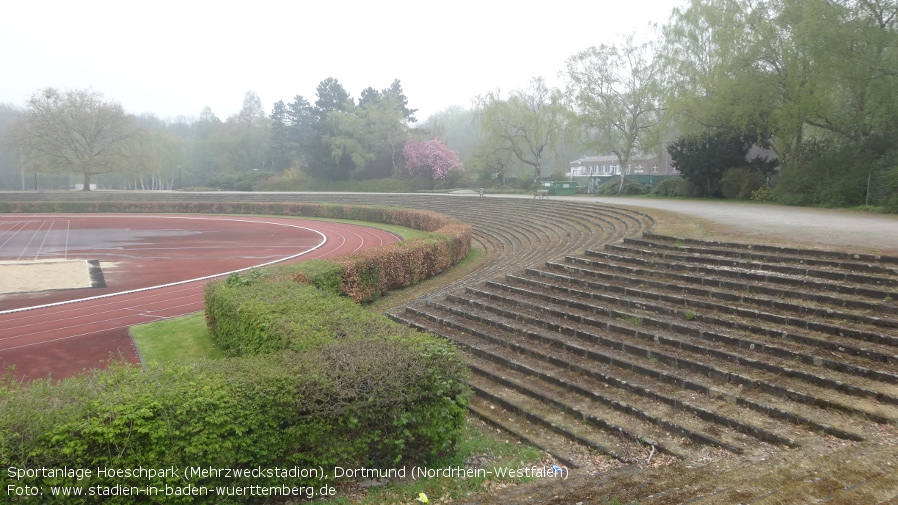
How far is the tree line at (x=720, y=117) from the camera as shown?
2117 cm

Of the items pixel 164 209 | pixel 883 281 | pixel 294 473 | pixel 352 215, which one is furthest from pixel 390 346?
pixel 164 209

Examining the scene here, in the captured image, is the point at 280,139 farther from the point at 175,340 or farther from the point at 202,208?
the point at 175,340

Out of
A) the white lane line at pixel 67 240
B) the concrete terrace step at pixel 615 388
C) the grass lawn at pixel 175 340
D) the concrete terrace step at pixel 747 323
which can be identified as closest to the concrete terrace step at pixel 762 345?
the concrete terrace step at pixel 747 323

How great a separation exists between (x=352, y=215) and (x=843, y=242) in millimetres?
34362

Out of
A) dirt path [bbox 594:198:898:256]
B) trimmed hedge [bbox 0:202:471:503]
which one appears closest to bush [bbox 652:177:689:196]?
dirt path [bbox 594:198:898:256]

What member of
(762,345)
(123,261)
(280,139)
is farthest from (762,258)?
(280,139)

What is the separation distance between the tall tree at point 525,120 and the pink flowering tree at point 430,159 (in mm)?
11355

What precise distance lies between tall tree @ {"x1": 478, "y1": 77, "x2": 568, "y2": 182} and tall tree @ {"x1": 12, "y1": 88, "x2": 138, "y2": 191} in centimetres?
3829

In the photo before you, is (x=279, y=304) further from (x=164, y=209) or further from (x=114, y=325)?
(x=164, y=209)

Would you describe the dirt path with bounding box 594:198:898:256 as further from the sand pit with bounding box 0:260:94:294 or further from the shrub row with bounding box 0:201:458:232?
the shrub row with bounding box 0:201:458:232

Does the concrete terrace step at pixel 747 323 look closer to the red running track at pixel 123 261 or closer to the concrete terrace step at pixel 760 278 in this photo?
the concrete terrace step at pixel 760 278

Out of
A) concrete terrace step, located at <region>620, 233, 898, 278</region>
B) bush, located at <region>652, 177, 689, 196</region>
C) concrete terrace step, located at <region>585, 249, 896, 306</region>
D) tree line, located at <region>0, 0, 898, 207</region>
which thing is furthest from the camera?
bush, located at <region>652, 177, 689, 196</region>

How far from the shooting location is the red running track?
463 inches

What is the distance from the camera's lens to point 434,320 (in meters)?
12.2
